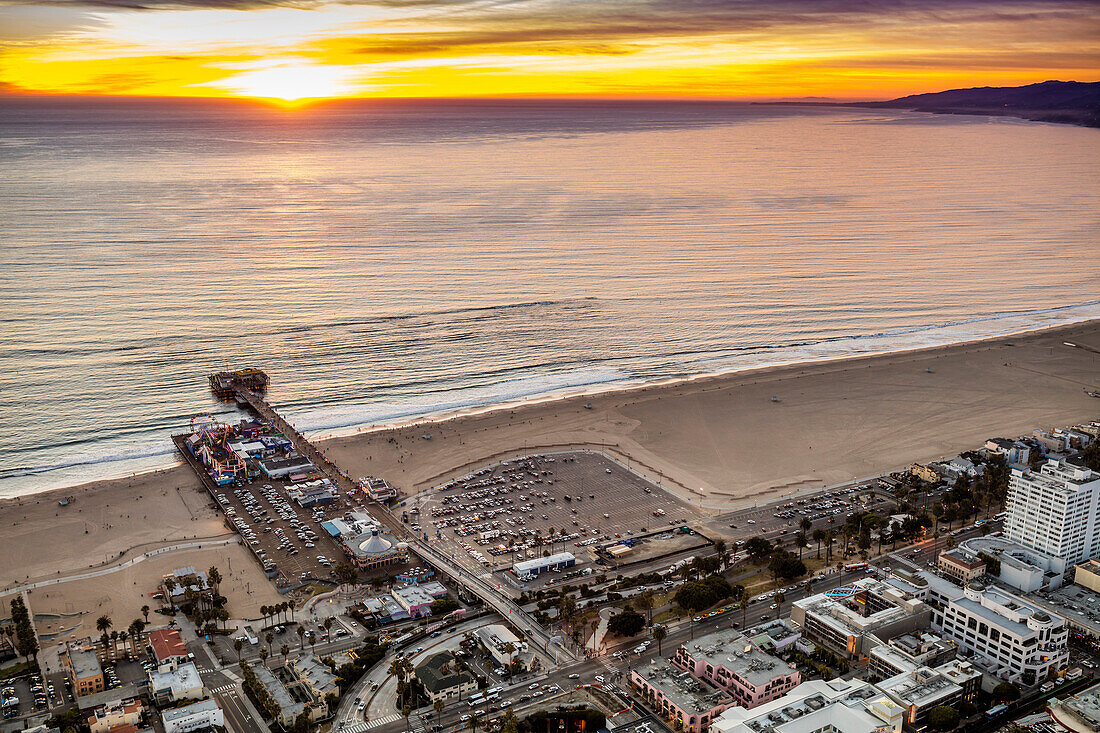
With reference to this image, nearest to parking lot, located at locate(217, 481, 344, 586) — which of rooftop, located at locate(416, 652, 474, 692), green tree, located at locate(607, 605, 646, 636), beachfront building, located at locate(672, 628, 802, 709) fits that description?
rooftop, located at locate(416, 652, 474, 692)

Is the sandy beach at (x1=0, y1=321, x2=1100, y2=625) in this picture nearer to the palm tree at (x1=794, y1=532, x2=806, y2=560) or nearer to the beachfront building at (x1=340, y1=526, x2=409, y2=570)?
Answer: the beachfront building at (x1=340, y1=526, x2=409, y2=570)

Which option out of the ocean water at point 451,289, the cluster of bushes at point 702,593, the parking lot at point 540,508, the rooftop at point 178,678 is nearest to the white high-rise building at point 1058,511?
the cluster of bushes at point 702,593

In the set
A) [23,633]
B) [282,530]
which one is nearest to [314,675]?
[23,633]

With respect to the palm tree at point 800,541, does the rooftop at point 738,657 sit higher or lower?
lower

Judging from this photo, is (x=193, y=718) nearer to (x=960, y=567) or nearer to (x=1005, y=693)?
(x=1005, y=693)

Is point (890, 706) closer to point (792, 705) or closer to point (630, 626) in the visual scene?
point (792, 705)

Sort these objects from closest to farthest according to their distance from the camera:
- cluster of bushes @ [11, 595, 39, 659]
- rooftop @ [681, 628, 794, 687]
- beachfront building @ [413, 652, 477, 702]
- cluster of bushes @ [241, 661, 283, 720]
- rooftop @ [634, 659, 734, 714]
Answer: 1. cluster of bushes @ [241, 661, 283, 720]
2. rooftop @ [634, 659, 734, 714]
3. beachfront building @ [413, 652, 477, 702]
4. rooftop @ [681, 628, 794, 687]
5. cluster of bushes @ [11, 595, 39, 659]

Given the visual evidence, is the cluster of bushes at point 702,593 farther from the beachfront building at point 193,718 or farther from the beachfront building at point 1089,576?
the beachfront building at point 193,718
